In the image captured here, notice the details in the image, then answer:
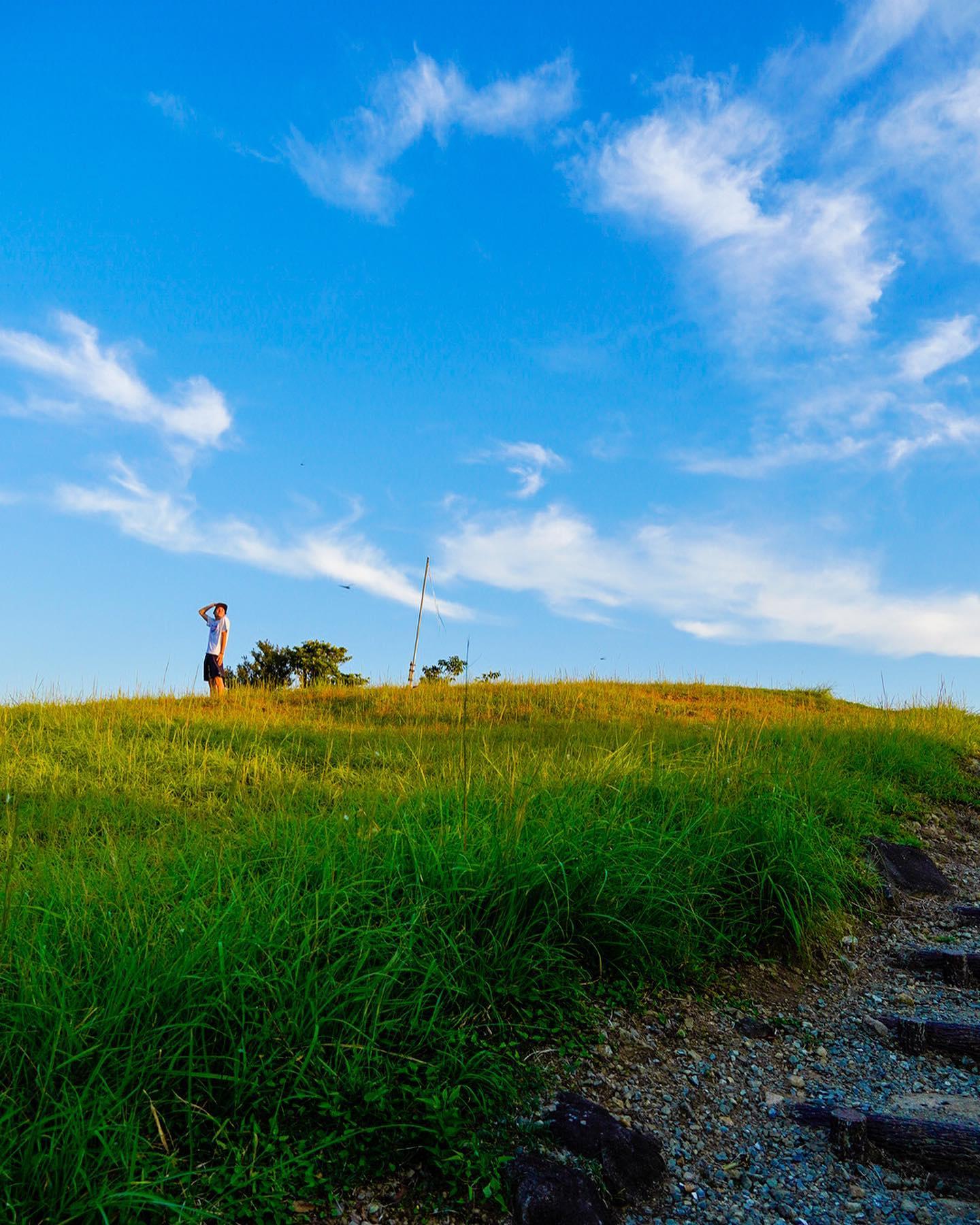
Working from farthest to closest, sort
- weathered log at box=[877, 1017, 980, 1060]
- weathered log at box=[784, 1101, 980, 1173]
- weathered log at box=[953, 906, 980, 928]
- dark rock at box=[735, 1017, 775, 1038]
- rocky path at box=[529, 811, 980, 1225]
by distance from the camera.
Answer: weathered log at box=[953, 906, 980, 928] < weathered log at box=[877, 1017, 980, 1060] < dark rock at box=[735, 1017, 775, 1038] < weathered log at box=[784, 1101, 980, 1173] < rocky path at box=[529, 811, 980, 1225]

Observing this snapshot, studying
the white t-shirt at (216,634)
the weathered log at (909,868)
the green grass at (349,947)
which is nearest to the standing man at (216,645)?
the white t-shirt at (216,634)

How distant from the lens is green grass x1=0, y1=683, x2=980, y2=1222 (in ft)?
9.69

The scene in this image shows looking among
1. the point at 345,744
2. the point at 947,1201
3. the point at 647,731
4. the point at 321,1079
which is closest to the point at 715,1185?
the point at 947,1201

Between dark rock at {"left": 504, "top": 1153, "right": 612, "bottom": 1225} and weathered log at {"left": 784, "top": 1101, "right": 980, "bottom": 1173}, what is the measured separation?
133 centimetres

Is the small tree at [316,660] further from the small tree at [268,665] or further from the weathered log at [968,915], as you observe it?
the weathered log at [968,915]

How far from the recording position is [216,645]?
60.8ft

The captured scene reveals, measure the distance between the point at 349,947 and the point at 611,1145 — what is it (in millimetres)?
1409

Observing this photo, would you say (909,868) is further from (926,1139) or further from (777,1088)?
(926,1139)

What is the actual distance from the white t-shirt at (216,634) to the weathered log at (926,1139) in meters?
16.6

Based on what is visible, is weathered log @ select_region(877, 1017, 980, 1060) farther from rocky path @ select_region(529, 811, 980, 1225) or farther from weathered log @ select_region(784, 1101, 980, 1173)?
weathered log @ select_region(784, 1101, 980, 1173)

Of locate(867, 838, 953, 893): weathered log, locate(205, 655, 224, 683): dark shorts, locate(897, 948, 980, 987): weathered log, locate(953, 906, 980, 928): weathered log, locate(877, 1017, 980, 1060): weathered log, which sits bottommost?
locate(877, 1017, 980, 1060): weathered log

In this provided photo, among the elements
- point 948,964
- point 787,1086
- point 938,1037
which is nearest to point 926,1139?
point 787,1086

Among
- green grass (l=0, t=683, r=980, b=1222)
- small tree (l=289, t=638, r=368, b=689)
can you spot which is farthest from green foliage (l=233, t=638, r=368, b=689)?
green grass (l=0, t=683, r=980, b=1222)

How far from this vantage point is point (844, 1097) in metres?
4.08
